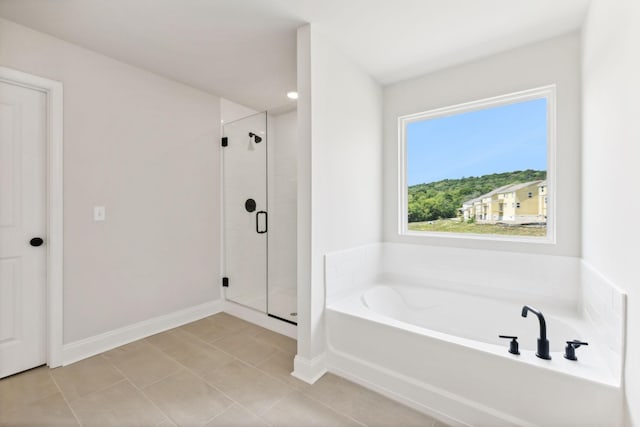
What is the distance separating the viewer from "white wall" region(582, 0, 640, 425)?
1105mm

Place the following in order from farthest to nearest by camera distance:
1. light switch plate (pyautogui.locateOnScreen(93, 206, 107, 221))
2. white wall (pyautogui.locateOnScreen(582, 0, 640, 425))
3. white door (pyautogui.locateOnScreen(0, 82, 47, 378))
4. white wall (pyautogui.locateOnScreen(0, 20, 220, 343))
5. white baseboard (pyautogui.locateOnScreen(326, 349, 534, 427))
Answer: light switch plate (pyautogui.locateOnScreen(93, 206, 107, 221)) → white wall (pyautogui.locateOnScreen(0, 20, 220, 343)) → white door (pyautogui.locateOnScreen(0, 82, 47, 378)) → white baseboard (pyautogui.locateOnScreen(326, 349, 534, 427)) → white wall (pyautogui.locateOnScreen(582, 0, 640, 425))

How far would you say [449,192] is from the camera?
2.63 meters

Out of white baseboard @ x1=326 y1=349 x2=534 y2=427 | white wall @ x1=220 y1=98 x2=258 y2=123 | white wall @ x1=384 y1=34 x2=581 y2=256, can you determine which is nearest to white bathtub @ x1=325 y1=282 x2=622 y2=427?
white baseboard @ x1=326 y1=349 x2=534 y2=427

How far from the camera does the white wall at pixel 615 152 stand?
111 centimetres

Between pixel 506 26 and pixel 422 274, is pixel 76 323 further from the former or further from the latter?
pixel 506 26

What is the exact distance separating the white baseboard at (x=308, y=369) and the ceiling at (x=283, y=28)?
7.58 ft

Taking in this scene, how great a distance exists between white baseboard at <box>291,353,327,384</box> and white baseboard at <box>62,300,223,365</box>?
1449 mm

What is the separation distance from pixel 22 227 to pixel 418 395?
285cm

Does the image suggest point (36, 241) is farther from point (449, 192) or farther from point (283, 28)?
point (449, 192)

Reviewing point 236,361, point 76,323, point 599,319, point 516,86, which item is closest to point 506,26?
point 516,86

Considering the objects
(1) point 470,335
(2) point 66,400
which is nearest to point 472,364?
(1) point 470,335

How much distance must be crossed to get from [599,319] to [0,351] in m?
3.69

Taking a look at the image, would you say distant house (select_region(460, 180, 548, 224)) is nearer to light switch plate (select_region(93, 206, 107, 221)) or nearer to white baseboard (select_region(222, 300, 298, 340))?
white baseboard (select_region(222, 300, 298, 340))

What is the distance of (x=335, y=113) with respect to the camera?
2156mm
